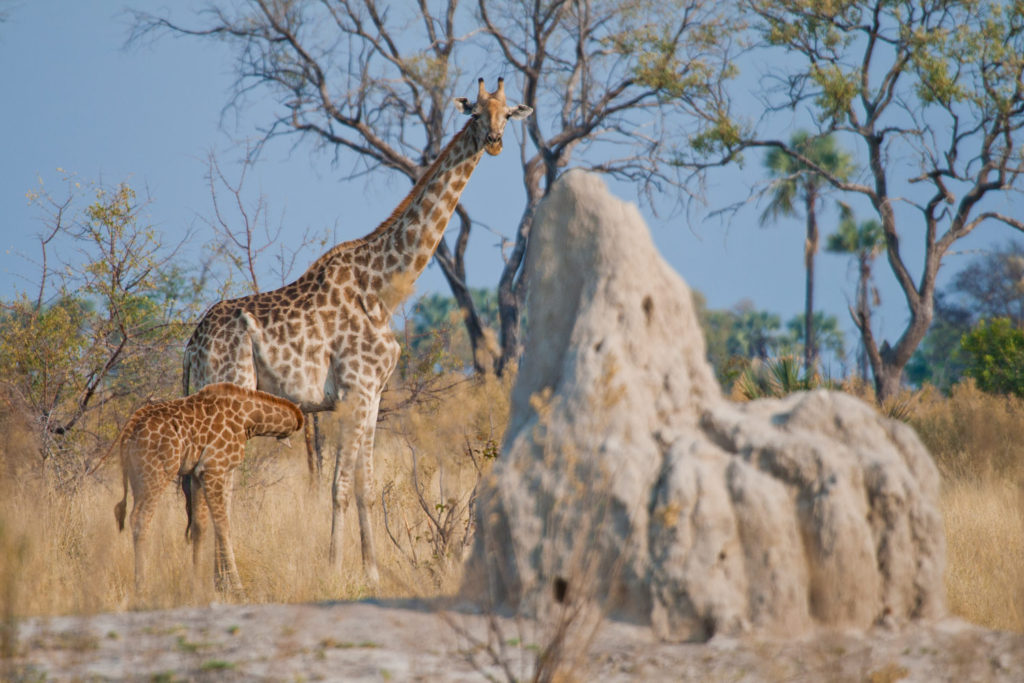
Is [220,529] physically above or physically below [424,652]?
above

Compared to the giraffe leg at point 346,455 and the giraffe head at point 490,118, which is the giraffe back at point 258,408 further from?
the giraffe head at point 490,118

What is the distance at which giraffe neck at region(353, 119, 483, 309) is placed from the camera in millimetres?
8195

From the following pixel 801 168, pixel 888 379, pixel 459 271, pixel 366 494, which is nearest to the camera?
pixel 366 494

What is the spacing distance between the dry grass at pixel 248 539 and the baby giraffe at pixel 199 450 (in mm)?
243

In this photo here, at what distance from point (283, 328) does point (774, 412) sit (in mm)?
4167

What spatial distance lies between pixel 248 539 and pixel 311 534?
522 millimetres

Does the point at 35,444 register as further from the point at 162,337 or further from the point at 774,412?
the point at 774,412

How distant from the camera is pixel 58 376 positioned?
10.4m

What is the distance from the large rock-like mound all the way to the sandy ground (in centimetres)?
15

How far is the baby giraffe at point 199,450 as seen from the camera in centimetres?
666

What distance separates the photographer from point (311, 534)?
8336 mm

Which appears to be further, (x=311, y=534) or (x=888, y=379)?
(x=888, y=379)

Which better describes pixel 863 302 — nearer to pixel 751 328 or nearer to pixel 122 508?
pixel 122 508

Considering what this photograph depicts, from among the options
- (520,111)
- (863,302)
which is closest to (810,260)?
(863,302)
